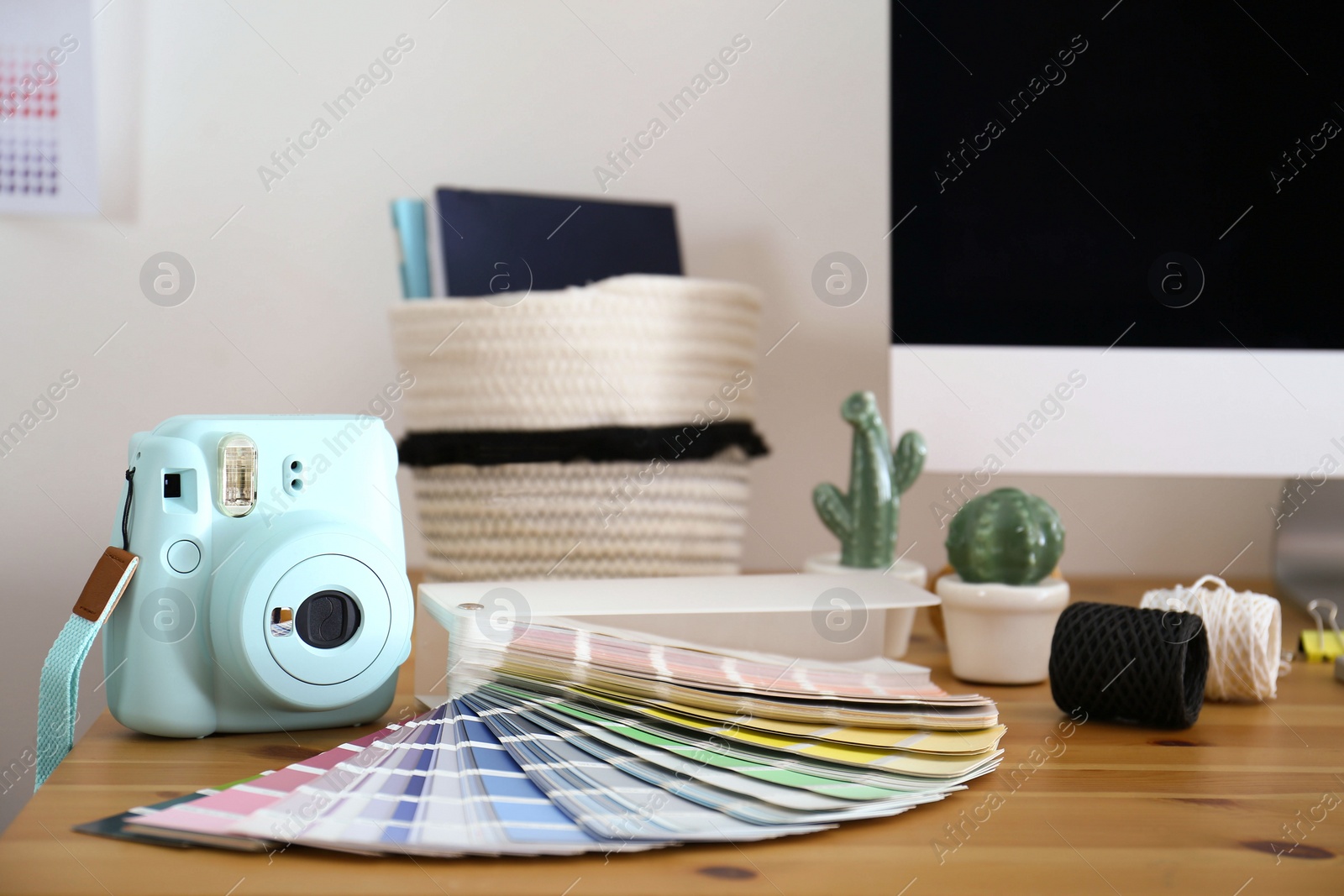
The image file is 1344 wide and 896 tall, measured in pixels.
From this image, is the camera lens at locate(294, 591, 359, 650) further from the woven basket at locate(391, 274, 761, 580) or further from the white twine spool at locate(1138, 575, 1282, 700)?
the white twine spool at locate(1138, 575, 1282, 700)

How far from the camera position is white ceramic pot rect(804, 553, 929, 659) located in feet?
2.09

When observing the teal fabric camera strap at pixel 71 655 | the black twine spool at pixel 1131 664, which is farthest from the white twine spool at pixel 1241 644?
the teal fabric camera strap at pixel 71 655

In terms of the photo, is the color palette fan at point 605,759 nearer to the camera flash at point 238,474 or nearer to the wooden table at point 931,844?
the wooden table at point 931,844

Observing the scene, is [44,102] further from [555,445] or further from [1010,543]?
[1010,543]

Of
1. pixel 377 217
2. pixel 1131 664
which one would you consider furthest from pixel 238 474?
pixel 377 217

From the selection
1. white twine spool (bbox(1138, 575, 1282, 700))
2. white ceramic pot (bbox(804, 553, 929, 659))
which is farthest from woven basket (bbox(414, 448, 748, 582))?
white twine spool (bbox(1138, 575, 1282, 700))

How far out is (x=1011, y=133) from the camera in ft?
2.38

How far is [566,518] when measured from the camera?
74cm

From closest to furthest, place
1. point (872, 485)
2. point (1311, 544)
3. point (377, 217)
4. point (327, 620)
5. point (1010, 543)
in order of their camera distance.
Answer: point (327, 620) → point (1010, 543) → point (872, 485) → point (1311, 544) → point (377, 217)

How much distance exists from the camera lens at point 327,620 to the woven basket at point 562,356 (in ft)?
0.96

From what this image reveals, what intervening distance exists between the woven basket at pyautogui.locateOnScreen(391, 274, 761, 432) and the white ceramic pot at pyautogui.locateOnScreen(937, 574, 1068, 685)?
0.27 meters

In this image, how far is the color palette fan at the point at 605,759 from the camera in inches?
12.9

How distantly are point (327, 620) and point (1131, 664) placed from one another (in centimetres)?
39

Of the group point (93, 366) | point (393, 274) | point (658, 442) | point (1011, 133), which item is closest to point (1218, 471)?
point (1011, 133)
